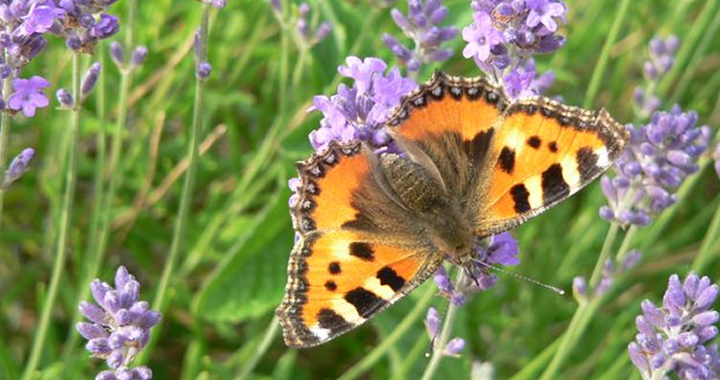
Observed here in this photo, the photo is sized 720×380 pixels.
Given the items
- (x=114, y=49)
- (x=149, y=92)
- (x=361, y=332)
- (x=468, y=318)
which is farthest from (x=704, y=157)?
(x=149, y=92)

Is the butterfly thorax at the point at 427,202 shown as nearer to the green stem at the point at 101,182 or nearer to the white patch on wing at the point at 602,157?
the white patch on wing at the point at 602,157

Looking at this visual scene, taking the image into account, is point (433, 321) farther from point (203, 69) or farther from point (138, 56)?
point (138, 56)

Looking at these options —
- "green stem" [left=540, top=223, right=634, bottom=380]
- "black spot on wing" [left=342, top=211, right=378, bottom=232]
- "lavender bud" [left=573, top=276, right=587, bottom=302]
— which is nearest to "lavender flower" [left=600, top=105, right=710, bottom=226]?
"green stem" [left=540, top=223, right=634, bottom=380]

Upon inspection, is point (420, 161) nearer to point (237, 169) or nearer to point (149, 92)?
point (237, 169)

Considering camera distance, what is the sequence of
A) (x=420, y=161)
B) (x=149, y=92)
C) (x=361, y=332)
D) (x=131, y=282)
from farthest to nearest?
(x=149, y=92) < (x=361, y=332) < (x=420, y=161) < (x=131, y=282)

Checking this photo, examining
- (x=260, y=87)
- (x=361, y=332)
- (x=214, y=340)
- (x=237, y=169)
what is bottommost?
(x=214, y=340)

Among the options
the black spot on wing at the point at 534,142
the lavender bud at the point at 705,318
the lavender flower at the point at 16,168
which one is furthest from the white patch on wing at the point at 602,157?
the lavender flower at the point at 16,168

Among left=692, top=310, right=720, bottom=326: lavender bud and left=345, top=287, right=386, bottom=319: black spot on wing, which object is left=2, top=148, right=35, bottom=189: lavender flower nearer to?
left=345, top=287, right=386, bottom=319: black spot on wing
